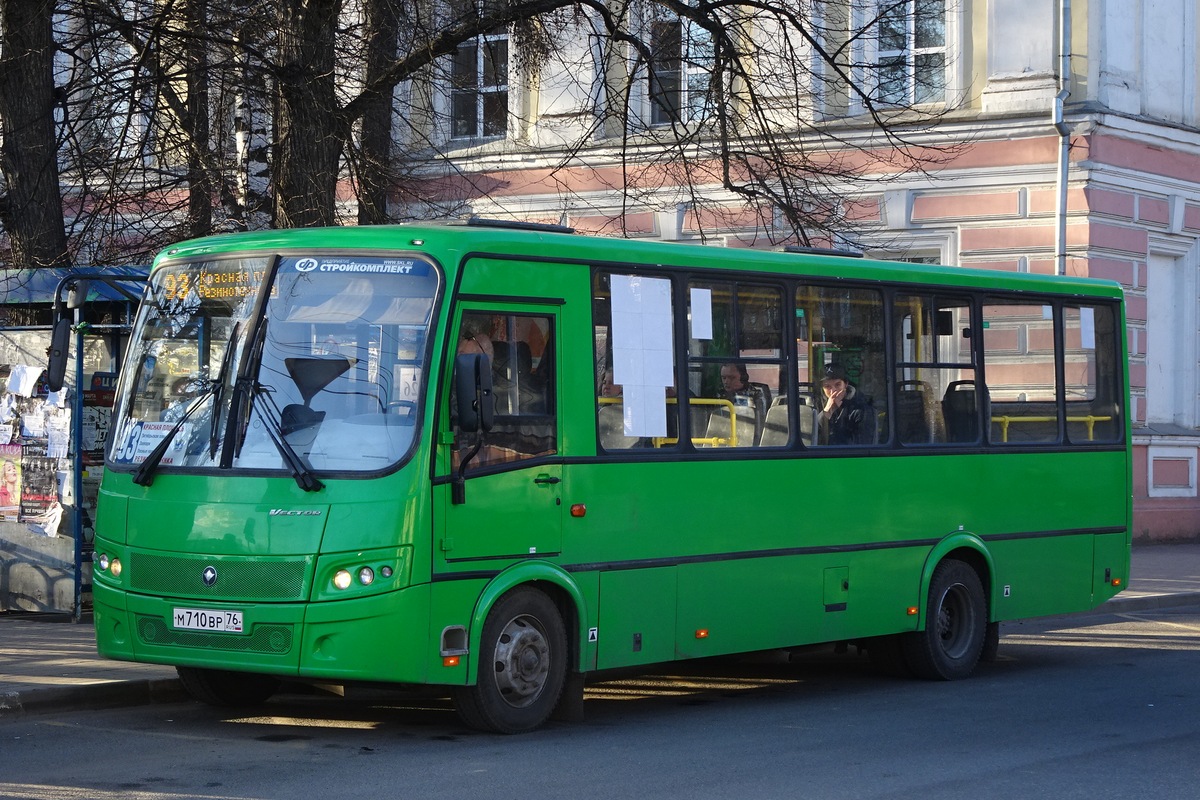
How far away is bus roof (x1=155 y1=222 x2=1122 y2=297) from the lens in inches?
370

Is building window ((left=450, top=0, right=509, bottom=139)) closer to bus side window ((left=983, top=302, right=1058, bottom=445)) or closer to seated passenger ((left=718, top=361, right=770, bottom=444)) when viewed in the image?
bus side window ((left=983, top=302, right=1058, bottom=445))

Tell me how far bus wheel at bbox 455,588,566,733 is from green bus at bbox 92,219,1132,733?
0.05 feet

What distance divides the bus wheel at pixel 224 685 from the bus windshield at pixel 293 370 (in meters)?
1.35

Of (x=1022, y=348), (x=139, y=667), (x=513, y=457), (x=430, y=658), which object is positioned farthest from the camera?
(x=1022, y=348)

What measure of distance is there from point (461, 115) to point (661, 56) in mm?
9171

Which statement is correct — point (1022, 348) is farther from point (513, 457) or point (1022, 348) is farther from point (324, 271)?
point (324, 271)

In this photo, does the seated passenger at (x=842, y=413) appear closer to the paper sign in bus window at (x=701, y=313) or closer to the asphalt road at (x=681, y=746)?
the paper sign in bus window at (x=701, y=313)

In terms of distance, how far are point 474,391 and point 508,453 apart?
603 mm

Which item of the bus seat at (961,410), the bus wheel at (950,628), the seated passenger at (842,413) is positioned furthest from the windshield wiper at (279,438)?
the bus seat at (961,410)

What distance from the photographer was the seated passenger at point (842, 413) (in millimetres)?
11750

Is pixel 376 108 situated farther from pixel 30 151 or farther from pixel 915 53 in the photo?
pixel 915 53

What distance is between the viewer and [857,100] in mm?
25328

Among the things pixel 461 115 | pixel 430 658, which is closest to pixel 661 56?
pixel 461 115

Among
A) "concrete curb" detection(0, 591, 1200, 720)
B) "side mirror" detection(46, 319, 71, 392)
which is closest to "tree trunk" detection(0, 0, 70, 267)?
"side mirror" detection(46, 319, 71, 392)
